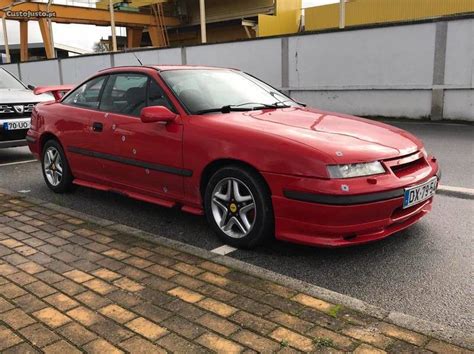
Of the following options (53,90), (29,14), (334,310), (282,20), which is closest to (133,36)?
(29,14)

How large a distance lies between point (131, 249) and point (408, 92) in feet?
30.1

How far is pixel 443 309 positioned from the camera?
2881 millimetres

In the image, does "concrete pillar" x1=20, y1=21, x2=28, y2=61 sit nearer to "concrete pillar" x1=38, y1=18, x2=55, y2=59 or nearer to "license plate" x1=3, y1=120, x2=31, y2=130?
"concrete pillar" x1=38, y1=18, x2=55, y2=59

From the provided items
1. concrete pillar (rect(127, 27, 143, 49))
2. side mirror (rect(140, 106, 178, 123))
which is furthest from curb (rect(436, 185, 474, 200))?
concrete pillar (rect(127, 27, 143, 49))

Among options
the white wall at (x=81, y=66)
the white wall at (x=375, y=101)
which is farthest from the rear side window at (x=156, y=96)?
the white wall at (x=81, y=66)

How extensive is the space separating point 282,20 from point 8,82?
20.8 metres

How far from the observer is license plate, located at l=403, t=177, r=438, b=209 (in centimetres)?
356

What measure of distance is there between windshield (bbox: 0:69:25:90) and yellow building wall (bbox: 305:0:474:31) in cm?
1798

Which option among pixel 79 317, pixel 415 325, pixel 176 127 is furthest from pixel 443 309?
pixel 176 127

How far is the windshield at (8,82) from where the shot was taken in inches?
347

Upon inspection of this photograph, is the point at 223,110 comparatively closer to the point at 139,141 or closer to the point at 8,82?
the point at 139,141

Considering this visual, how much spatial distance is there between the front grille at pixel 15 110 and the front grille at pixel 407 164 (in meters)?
6.20

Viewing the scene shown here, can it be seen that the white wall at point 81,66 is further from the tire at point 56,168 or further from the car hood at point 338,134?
the car hood at point 338,134

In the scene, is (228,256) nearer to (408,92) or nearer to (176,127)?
(176,127)
